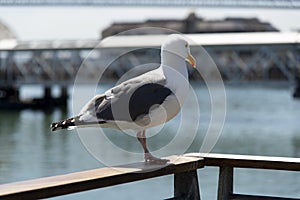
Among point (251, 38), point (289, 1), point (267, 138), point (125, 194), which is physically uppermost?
point (289, 1)

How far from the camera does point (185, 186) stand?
4301 millimetres

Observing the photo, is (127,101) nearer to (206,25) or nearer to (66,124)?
(66,124)

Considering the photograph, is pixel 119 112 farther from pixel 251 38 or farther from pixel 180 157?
pixel 251 38

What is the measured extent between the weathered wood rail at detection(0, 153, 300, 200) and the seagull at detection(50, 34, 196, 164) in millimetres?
139

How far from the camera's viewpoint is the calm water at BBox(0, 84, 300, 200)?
14.4 m

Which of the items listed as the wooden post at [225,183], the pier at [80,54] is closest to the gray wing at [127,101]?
the wooden post at [225,183]

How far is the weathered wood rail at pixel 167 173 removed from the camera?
345 centimetres

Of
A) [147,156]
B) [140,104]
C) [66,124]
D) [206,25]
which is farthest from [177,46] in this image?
[206,25]

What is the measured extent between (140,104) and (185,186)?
0.49 meters

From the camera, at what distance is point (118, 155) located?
1988cm

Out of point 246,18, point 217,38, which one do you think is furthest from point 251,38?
point 246,18

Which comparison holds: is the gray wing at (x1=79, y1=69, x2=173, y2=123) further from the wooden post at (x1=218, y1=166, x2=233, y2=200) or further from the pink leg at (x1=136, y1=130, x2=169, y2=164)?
the wooden post at (x1=218, y1=166, x2=233, y2=200)

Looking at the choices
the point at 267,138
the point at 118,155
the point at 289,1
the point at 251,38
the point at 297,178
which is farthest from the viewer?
the point at 289,1

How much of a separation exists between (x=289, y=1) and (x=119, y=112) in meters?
72.9
